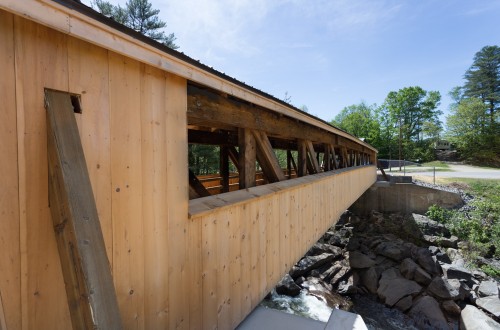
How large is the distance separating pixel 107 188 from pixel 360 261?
12.1 meters

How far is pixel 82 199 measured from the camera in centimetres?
123

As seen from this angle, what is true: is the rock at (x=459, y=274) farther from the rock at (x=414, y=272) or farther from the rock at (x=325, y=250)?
the rock at (x=325, y=250)

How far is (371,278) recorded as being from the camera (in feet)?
34.5

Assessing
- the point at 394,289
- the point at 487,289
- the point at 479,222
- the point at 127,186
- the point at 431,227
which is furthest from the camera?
the point at 431,227

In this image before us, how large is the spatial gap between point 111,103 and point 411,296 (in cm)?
1102

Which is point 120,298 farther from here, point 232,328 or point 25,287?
point 232,328

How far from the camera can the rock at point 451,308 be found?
8.56 meters

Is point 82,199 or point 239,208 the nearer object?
point 82,199

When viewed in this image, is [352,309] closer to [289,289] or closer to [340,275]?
[340,275]

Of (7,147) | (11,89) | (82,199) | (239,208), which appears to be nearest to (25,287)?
(82,199)

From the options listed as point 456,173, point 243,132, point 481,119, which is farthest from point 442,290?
point 481,119

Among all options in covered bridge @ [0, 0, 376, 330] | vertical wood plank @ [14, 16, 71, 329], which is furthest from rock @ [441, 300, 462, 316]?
vertical wood plank @ [14, 16, 71, 329]

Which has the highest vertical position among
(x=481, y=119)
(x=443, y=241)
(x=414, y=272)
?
(x=481, y=119)

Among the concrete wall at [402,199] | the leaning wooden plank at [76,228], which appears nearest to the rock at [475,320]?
the leaning wooden plank at [76,228]
